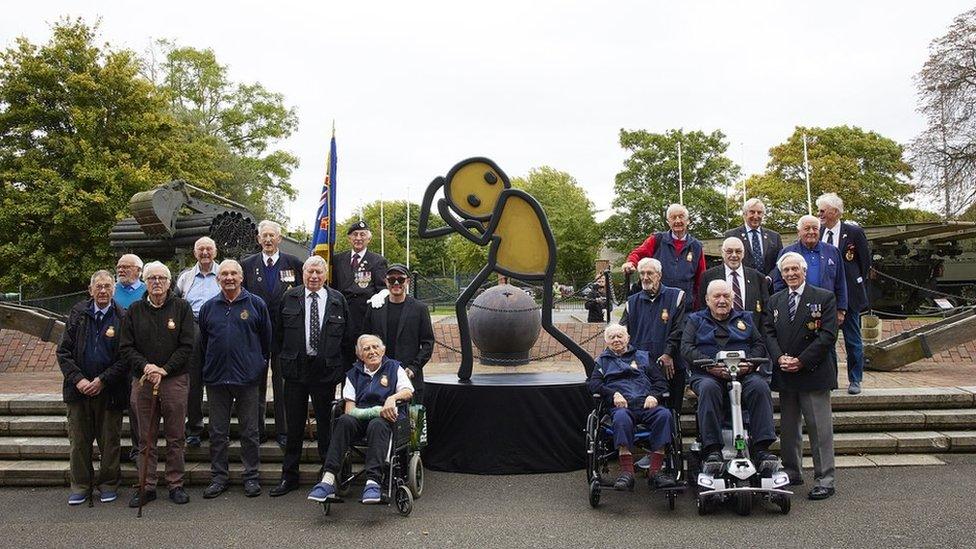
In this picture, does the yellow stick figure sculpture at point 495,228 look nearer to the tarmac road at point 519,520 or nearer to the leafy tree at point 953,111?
the tarmac road at point 519,520

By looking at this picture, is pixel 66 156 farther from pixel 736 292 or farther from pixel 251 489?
pixel 736 292

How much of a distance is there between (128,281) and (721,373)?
4.75 meters

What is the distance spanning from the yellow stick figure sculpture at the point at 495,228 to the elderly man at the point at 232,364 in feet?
5.73

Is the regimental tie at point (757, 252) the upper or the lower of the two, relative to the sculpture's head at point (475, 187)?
lower

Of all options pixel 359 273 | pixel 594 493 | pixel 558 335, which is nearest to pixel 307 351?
pixel 359 273

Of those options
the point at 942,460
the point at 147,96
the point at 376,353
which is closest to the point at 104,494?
the point at 376,353

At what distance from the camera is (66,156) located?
823 inches

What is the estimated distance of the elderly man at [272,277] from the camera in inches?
233

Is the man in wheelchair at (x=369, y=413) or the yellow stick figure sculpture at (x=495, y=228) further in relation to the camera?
the yellow stick figure sculpture at (x=495, y=228)

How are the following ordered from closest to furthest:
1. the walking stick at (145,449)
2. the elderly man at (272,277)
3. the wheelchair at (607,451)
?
1. the wheelchair at (607,451)
2. the walking stick at (145,449)
3. the elderly man at (272,277)

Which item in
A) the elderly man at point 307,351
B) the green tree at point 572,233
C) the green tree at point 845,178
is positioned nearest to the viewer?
the elderly man at point 307,351

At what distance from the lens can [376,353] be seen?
201 inches

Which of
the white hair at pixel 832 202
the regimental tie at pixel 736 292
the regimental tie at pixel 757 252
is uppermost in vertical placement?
the white hair at pixel 832 202

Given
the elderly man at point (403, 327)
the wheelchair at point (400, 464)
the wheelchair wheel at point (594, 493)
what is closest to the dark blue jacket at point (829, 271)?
the wheelchair wheel at point (594, 493)
